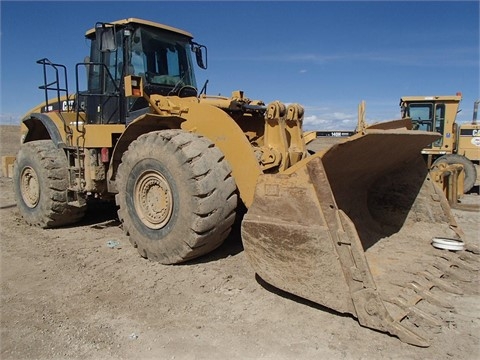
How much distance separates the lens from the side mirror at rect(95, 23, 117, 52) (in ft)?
17.6

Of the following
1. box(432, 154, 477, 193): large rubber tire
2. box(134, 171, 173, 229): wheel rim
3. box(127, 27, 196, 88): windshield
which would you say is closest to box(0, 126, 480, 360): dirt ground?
box(134, 171, 173, 229): wheel rim

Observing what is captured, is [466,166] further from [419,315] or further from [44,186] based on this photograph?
[44,186]

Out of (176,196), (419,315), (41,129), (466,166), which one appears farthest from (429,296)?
(466,166)

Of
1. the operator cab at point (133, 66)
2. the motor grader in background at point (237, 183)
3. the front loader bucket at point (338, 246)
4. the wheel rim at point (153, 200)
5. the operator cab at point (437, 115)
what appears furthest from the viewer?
the operator cab at point (437, 115)

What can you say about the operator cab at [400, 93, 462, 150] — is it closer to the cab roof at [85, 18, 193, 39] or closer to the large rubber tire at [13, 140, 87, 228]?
the cab roof at [85, 18, 193, 39]

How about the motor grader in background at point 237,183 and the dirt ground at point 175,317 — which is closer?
the dirt ground at point 175,317

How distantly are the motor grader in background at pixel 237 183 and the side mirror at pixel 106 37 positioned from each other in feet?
0.07

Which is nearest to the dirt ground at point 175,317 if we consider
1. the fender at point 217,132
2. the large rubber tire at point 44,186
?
the fender at point 217,132

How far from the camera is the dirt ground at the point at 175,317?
118 inches

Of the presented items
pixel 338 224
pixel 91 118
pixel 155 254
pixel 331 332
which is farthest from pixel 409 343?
pixel 91 118

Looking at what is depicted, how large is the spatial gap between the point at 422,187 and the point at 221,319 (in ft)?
9.82

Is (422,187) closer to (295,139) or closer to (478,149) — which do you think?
(295,139)

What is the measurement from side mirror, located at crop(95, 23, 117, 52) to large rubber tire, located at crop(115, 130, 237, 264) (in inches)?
54.7

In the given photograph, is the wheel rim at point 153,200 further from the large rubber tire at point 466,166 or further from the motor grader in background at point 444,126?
the motor grader in background at point 444,126
